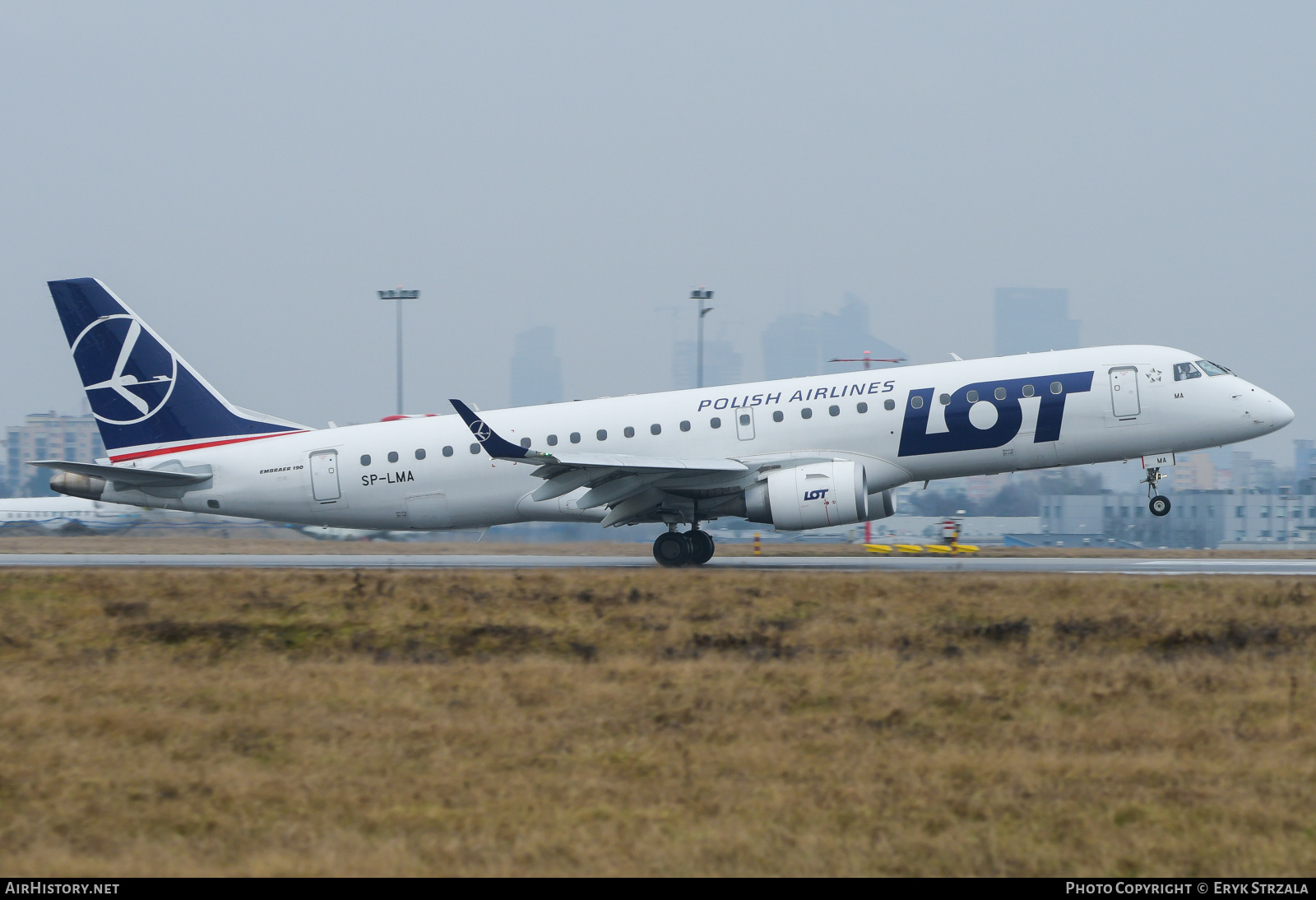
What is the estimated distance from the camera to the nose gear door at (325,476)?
26922mm

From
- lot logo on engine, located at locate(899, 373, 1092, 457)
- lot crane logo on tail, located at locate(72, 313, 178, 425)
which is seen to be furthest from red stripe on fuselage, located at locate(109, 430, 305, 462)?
lot logo on engine, located at locate(899, 373, 1092, 457)

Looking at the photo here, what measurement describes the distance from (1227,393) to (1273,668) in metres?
12.1

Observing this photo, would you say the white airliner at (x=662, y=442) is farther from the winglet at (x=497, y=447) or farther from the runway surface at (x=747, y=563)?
the runway surface at (x=747, y=563)

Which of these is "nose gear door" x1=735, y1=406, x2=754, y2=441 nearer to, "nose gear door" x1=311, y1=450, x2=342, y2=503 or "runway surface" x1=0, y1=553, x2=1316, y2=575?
"runway surface" x1=0, y1=553, x2=1316, y2=575

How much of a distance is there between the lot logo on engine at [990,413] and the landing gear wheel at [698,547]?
4.79 meters

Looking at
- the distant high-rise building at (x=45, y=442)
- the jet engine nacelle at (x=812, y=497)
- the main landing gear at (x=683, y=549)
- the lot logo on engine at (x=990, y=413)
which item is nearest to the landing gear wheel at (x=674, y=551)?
the main landing gear at (x=683, y=549)

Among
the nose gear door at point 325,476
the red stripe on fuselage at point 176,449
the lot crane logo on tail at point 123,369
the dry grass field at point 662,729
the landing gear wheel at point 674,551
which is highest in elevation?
the lot crane logo on tail at point 123,369

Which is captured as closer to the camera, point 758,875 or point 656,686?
point 758,875

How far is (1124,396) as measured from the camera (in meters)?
24.5
